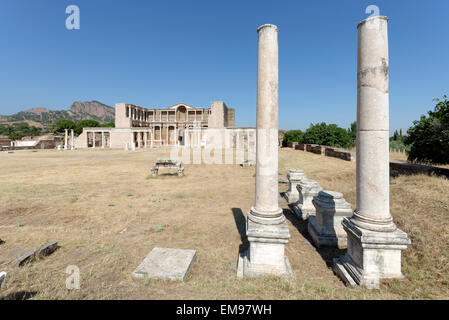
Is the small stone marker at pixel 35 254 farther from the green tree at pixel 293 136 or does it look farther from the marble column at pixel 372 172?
the green tree at pixel 293 136

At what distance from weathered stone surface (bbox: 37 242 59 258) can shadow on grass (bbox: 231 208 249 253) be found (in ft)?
12.9

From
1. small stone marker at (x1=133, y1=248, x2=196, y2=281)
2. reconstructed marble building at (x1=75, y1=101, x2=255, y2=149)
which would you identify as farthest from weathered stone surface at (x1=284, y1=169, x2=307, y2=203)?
reconstructed marble building at (x1=75, y1=101, x2=255, y2=149)

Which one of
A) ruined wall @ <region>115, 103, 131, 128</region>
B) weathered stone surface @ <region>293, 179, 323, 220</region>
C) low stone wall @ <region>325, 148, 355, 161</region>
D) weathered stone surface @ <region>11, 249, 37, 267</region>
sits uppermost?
ruined wall @ <region>115, 103, 131, 128</region>

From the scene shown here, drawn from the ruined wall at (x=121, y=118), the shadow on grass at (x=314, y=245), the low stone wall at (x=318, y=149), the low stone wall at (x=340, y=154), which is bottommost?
the shadow on grass at (x=314, y=245)

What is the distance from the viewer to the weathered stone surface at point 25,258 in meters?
3.70

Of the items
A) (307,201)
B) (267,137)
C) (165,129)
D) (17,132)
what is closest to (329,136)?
(307,201)

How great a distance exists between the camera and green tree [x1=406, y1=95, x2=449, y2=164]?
990 cm

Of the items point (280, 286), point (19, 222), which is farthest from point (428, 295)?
point (19, 222)

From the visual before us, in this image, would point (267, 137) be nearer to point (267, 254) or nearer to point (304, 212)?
point (267, 254)

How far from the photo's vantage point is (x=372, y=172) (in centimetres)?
369

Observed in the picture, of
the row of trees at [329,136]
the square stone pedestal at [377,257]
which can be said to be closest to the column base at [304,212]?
the square stone pedestal at [377,257]

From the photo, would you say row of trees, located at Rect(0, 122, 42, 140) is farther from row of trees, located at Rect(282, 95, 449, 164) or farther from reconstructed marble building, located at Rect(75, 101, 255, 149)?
row of trees, located at Rect(282, 95, 449, 164)

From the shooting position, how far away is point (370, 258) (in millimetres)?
3443

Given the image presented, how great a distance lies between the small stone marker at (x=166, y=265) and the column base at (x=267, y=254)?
0.95 metres
